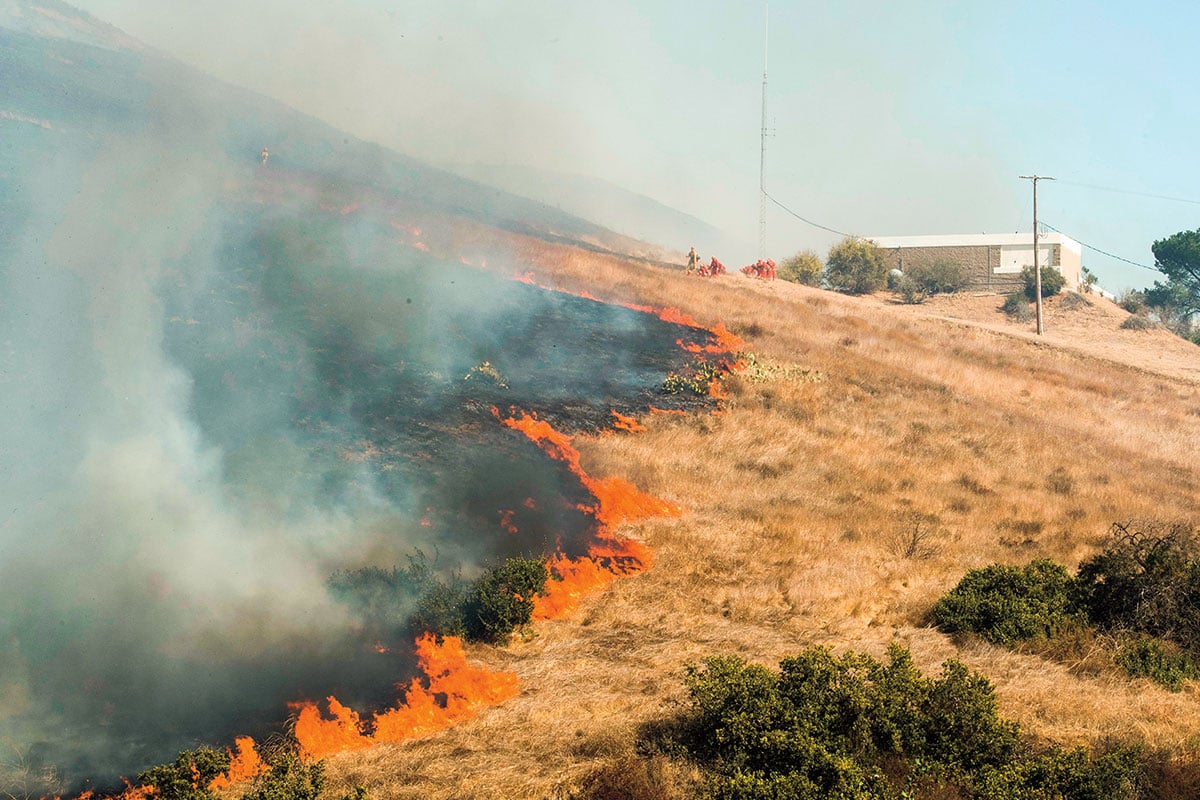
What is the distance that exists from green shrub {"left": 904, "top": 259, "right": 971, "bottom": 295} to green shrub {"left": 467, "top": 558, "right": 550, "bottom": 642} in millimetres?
57297

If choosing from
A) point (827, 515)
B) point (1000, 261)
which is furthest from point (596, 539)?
point (1000, 261)

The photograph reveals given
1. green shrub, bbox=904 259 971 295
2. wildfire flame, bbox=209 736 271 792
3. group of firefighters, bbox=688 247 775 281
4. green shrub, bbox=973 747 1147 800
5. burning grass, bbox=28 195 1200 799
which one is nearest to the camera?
green shrub, bbox=973 747 1147 800

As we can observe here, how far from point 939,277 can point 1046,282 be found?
24.0 ft

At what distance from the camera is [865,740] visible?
8953mm

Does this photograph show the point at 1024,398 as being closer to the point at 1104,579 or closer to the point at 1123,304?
the point at 1104,579

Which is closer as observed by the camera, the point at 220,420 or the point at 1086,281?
the point at 220,420

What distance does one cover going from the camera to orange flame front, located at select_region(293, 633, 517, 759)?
34.9ft

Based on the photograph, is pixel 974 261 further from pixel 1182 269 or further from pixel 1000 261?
pixel 1182 269

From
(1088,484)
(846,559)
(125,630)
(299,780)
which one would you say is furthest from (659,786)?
(1088,484)

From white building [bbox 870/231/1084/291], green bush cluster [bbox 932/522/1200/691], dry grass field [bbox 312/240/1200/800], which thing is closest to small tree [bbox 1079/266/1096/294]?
white building [bbox 870/231/1084/291]

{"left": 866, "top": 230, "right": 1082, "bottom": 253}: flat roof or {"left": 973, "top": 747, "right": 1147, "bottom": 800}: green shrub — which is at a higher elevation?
{"left": 866, "top": 230, "right": 1082, "bottom": 253}: flat roof

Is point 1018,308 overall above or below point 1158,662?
above

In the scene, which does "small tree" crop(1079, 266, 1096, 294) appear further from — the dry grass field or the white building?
the dry grass field

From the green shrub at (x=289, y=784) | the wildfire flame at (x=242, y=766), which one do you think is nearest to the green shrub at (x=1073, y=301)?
the wildfire flame at (x=242, y=766)
